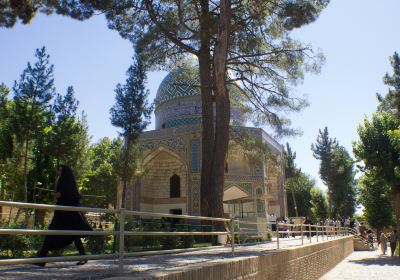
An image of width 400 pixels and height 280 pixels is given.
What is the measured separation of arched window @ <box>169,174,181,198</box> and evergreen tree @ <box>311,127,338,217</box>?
15913 mm

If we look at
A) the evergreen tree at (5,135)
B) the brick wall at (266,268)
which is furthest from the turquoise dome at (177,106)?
the brick wall at (266,268)

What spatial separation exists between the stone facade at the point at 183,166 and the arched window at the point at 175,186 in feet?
0.37

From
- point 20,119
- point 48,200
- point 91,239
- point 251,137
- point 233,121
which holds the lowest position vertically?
point 91,239

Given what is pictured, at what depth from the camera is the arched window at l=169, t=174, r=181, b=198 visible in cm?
2187

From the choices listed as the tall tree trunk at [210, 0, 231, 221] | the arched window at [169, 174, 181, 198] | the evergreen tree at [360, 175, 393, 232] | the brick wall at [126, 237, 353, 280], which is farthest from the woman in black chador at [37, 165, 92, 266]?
the evergreen tree at [360, 175, 393, 232]

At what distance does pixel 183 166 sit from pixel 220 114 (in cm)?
1158

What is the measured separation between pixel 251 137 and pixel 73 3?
653 cm

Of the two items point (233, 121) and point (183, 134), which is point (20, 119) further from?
point (233, 121)

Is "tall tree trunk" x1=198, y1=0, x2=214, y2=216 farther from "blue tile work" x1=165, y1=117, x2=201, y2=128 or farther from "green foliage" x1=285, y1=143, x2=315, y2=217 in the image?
"green foliage" x1=285, y1=143, x2=315, y2=217

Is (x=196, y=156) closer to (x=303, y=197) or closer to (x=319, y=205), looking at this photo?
(x=319, y=205)

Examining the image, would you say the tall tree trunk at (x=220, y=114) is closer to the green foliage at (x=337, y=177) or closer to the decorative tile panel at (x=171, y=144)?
the decorative tile panel at (x=171, y=144)

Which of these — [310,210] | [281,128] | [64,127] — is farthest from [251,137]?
[310,210]

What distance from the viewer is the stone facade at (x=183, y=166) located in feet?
62.5

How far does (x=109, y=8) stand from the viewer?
10359mm
